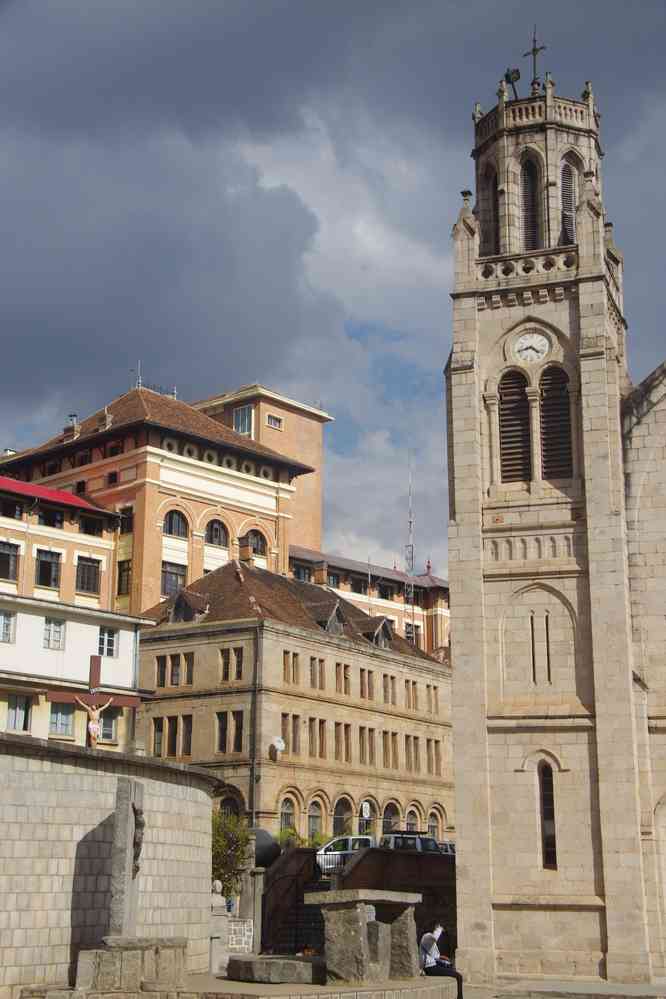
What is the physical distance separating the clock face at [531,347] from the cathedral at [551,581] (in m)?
0.04

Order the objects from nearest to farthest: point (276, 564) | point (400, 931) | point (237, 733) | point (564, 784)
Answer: point (400, 931) → point (564, 784) → point (237, 733) → point (276, 564)

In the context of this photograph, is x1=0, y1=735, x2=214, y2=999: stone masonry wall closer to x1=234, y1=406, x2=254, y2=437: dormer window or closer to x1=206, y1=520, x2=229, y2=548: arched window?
x1=206, y1=520, x2=229, y2=548: arched window

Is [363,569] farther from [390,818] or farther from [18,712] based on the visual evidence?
[18,712]

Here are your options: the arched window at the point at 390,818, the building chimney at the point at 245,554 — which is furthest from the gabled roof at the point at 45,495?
the arched window at the point at 390,818

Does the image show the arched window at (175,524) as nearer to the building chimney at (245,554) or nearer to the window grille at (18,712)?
the building chimney at (245,554)

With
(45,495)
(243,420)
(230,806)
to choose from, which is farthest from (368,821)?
(243,420)

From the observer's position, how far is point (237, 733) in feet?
215

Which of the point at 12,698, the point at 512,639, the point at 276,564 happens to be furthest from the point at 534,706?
the point at 276,564

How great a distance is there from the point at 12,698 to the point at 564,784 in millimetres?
27838

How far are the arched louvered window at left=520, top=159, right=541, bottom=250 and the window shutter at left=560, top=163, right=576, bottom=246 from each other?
78 cm

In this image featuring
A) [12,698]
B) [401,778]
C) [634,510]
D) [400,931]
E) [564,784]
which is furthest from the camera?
Answer: [401,778]

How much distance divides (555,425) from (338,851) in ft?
63.2

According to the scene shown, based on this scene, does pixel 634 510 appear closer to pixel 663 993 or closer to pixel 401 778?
pixel 663 993

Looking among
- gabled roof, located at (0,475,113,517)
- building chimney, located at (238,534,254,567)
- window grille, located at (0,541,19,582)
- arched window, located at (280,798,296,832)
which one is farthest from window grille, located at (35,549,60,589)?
arched window, located at (280,798,296,832)
